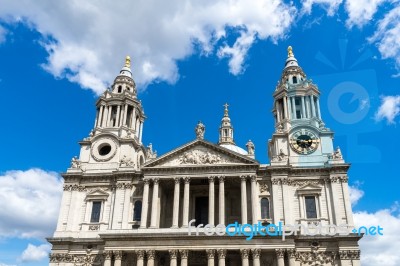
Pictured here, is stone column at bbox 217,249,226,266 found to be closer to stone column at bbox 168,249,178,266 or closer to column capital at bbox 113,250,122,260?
stone column at bbox 168,249,178,266

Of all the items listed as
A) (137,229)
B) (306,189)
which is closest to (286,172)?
(306,189)

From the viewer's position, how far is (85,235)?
39.9m

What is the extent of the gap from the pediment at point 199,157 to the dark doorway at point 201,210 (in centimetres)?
466

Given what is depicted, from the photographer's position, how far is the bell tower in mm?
44531

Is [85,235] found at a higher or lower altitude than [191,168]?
lower

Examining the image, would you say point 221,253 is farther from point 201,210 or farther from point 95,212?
point 95,212

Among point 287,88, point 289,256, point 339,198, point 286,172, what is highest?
point 287,88

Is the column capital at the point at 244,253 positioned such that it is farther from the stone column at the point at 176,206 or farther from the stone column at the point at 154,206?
the stone column at the point at 154,206

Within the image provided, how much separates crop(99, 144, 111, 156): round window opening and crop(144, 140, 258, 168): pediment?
7305 mm

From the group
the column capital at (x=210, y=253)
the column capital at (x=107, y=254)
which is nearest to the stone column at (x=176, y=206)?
the column capital at (x=210, y=253)

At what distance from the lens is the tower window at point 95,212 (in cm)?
4122

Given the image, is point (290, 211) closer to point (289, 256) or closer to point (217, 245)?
point (289, 256)

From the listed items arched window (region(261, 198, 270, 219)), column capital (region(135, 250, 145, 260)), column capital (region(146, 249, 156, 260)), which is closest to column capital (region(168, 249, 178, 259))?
column capital (region(146, 249, 156, 260))

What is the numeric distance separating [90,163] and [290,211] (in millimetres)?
22897
